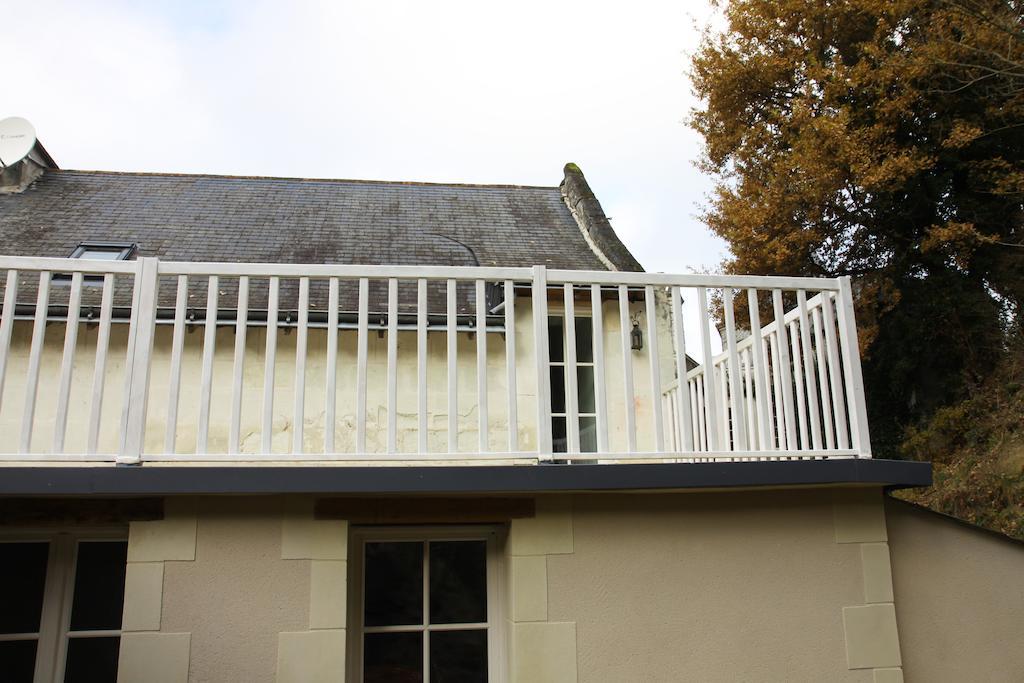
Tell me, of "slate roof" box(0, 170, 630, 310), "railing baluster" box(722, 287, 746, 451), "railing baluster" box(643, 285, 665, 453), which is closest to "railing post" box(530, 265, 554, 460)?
"railing baluster" box(643, 285, 665, 453)

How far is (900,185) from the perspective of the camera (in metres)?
9.09

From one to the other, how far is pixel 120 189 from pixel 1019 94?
35.1 ft

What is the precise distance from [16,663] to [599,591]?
2.54 meters

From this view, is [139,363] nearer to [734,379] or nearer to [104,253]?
[734,379]

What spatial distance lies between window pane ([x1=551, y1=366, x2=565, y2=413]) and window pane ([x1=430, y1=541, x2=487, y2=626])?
3.53 meters

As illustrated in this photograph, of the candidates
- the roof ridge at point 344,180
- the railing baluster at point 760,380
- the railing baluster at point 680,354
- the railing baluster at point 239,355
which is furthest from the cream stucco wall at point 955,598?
the roof ridge at point 344,180

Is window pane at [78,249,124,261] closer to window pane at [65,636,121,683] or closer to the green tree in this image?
window pane at [65,636,121,683]

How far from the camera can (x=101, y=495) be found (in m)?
2.95

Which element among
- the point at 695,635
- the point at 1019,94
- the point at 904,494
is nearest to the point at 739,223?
the point at 1019,94

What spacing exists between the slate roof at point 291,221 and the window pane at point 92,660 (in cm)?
351

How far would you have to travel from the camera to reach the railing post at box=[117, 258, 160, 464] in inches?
116

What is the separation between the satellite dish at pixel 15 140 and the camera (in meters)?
8.58

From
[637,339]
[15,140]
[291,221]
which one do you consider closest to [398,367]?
[637,339]

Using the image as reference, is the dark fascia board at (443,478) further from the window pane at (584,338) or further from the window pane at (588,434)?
the window pane at (584,338)
